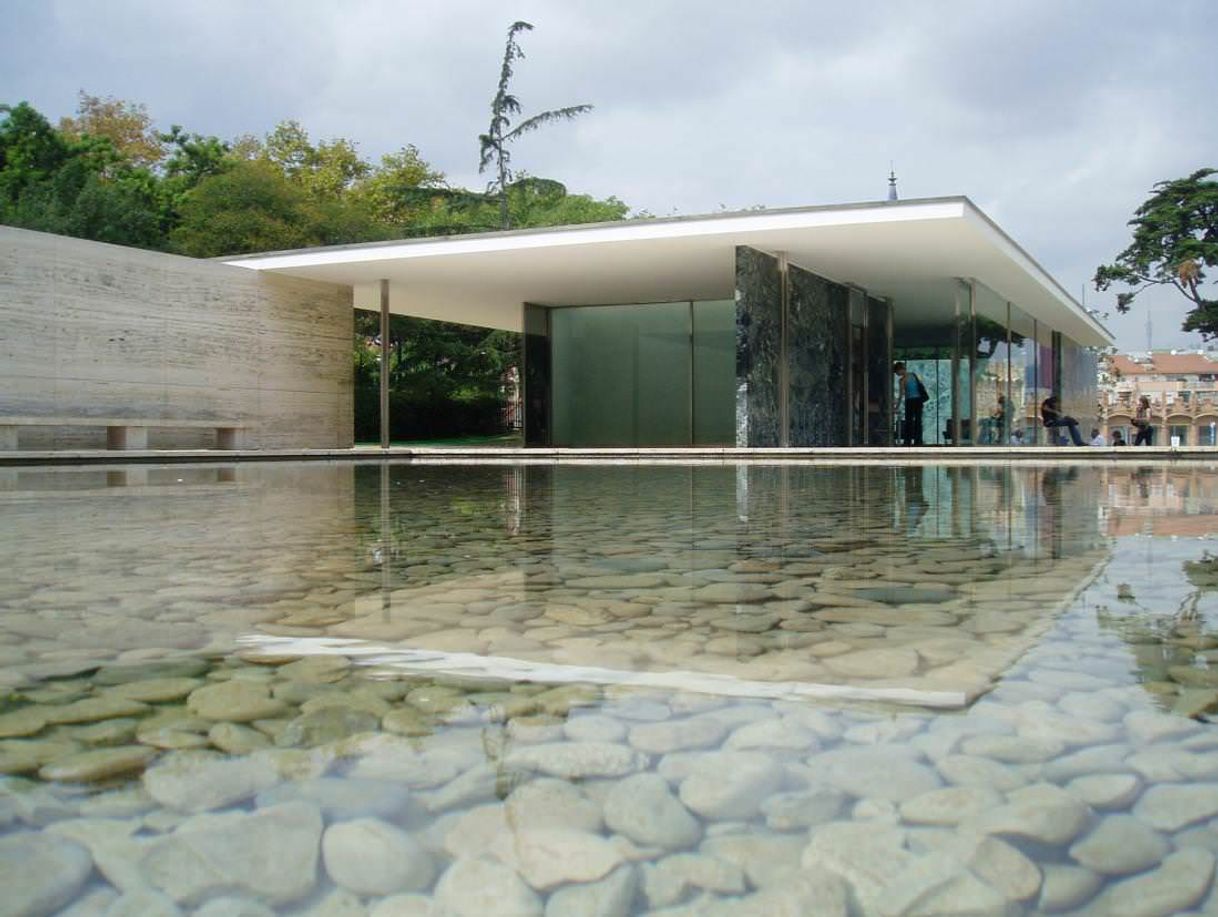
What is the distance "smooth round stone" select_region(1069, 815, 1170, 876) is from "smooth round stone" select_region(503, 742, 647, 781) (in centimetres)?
56

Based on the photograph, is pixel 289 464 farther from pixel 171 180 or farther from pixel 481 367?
pixel 171 180

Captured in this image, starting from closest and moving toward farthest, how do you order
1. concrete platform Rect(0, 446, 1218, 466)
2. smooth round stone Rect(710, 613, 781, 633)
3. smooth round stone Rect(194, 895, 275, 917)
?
smooth round stone Rect(194, 895, 275, 917) < smooth round stone Rect(710, 613, 781, 633) < concrete platform Rect(0, 446, 1218, 466)

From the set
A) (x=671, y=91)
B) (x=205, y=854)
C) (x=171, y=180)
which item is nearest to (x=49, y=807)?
(x=205, y=854)

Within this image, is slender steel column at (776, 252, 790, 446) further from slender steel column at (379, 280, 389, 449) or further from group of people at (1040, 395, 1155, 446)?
group of people at (1040, 395, 1155, 446)

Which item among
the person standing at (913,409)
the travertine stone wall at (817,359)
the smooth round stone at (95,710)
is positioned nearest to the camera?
the smooth round stone at (95,710)

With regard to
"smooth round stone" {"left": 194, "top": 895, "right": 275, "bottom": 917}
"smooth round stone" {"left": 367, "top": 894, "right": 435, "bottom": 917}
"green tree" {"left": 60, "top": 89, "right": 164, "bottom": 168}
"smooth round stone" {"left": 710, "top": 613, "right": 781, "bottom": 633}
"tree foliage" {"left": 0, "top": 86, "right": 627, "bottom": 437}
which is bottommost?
"smooth round stone" {"left": 367, "top": 894, "right": 435, "bottom": 917}

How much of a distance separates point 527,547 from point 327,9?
88.1 ft

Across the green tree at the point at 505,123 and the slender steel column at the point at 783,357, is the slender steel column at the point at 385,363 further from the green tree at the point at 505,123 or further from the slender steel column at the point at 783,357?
the green tree at the point at 505,123

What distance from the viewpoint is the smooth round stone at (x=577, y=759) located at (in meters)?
1.44

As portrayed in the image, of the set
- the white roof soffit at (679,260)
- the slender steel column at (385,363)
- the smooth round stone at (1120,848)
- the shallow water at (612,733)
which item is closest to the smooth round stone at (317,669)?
the shallow water at (612,733)

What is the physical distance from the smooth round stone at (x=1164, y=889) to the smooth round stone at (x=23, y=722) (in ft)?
4.95

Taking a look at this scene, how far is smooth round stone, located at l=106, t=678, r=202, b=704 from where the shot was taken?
6.04 ft

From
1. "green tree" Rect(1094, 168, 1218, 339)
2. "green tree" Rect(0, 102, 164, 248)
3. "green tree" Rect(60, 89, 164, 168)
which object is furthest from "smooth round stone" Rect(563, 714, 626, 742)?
"green tree" Rect(1094, 168, 1218, 339)

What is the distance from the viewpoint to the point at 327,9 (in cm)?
2720
